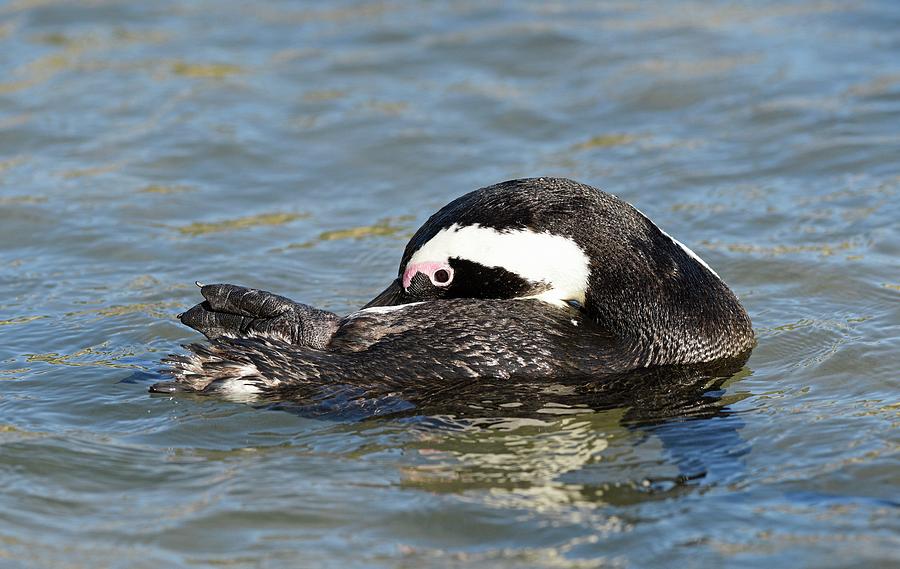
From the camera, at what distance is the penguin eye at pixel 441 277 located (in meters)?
7.58

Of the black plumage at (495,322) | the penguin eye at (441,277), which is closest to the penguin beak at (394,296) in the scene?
the black plumage at (495,322)

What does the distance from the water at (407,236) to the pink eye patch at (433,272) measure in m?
0.82

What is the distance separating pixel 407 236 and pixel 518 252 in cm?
343

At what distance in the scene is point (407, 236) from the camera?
1082 cm

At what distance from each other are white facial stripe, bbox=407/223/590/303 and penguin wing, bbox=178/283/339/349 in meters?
0.68

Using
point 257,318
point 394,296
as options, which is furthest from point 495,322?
point 257,318

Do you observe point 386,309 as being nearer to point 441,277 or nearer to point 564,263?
point 441,277

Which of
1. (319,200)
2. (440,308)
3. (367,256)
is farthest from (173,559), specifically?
(319,200)

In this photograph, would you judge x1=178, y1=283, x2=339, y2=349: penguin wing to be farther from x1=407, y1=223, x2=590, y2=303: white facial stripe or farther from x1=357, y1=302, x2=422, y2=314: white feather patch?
x1=407, y1=223, x2=590, y2=303: white facial stripe

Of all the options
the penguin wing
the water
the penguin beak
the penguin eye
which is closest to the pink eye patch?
the penguin eye

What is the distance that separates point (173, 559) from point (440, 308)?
7.22 feet

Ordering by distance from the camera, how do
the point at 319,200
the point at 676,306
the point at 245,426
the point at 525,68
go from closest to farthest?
1. the point at 245,426
2. the point at 676,306
3. the point at 319,200
4. the point at 525,68

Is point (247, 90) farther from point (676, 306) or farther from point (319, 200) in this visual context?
point (676, 306)

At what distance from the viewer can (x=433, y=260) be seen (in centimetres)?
754
